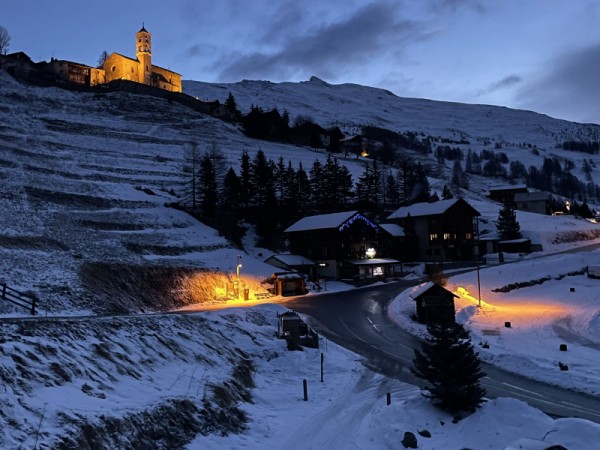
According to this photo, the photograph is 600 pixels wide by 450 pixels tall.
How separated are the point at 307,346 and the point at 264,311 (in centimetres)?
913

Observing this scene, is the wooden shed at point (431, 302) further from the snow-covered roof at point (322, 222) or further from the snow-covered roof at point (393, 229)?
the snow-covered roof at point (393, 229)

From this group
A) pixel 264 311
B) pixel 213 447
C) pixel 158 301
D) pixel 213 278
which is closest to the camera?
pixel 213 447

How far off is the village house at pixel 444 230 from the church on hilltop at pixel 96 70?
107 m

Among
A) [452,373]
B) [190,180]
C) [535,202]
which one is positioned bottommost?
[452,373]

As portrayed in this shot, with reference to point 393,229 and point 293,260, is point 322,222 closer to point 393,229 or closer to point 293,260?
point 293,260

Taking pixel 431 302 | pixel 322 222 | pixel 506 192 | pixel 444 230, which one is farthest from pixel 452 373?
pixel 506 192

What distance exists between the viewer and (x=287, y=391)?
22.9m

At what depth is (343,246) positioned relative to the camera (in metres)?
74.4

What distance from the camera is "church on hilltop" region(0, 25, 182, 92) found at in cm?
14012

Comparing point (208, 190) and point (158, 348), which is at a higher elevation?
point (208, 190)

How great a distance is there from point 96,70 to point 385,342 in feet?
506

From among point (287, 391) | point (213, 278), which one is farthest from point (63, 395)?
point (213, 278)

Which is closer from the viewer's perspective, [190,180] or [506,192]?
[190,180]

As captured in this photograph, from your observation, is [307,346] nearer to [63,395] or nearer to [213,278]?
[63,395]
